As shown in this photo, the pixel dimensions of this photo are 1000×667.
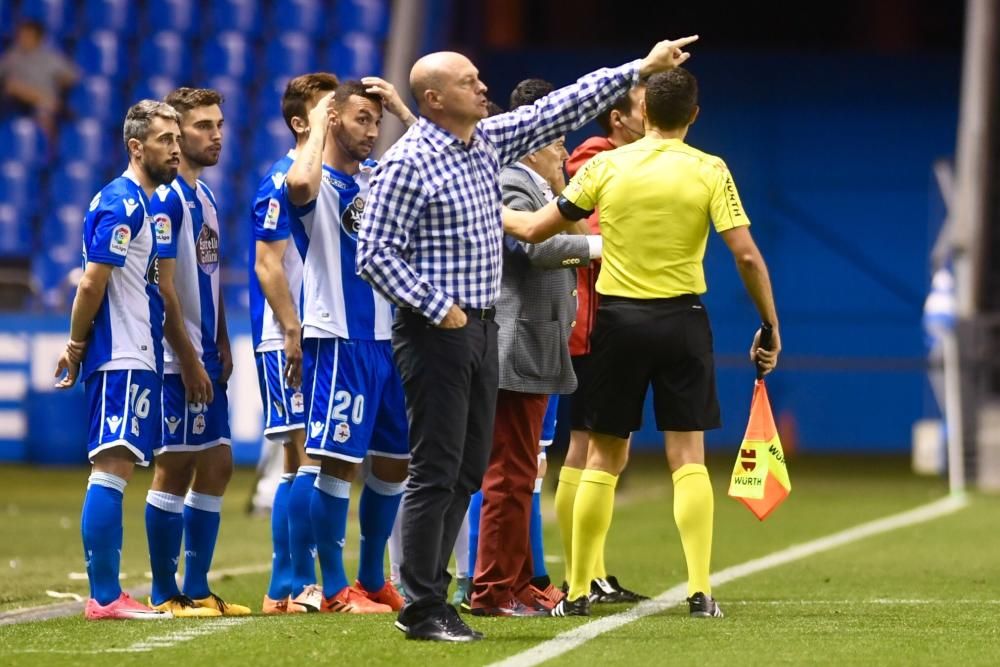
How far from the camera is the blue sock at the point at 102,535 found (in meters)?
6.82

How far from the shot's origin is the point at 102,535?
682 centimetres

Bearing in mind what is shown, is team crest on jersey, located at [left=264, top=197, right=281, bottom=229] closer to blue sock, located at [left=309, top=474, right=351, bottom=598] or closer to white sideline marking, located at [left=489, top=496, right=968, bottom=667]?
blue sock, located at [left=309, top=474, right=351, bottom=598]

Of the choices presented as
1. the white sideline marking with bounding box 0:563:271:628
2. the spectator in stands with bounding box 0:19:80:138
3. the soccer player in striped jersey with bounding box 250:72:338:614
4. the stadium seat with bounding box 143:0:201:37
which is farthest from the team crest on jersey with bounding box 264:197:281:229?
the stadium seat with bounding box 143:0:201:37

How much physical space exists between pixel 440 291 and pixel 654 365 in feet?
3.59

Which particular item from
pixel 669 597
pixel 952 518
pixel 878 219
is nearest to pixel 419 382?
pixel 669 597

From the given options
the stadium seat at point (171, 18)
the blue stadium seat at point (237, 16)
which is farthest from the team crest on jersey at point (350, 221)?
the stadium seat at point (171, 18)

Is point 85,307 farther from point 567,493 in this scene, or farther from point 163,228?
point 567,493

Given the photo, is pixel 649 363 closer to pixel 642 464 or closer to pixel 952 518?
pixel 952 518

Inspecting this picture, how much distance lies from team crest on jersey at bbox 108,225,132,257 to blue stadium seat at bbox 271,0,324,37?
45.2 feet

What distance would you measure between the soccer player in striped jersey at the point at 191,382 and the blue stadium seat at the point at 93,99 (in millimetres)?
13139

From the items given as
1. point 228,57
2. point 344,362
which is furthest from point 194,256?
point 228,57

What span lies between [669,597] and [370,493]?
129 centimetres

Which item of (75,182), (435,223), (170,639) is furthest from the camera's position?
(75,182)

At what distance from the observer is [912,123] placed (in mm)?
23422
